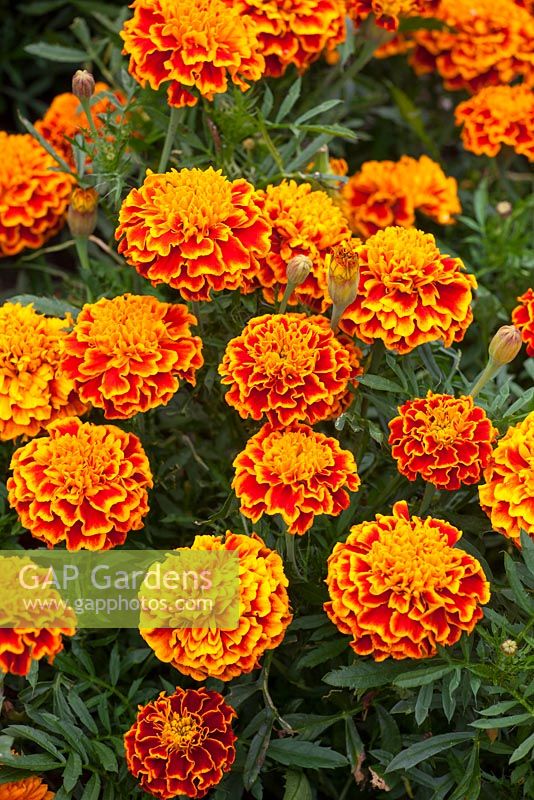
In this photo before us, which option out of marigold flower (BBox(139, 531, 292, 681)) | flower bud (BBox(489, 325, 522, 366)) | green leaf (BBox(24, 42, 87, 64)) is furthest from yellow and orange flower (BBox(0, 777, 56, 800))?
green leaf (BBox(24, 42, 87, 64))

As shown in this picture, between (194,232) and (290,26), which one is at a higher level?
(290,26)

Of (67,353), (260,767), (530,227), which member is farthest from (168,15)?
(530,227)

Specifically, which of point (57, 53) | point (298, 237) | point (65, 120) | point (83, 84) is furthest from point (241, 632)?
point (57, 53)

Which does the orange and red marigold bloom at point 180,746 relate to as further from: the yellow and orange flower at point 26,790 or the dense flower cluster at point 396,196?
the dense flower cluster at point 396,196

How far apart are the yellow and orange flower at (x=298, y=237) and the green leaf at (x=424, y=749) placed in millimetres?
679

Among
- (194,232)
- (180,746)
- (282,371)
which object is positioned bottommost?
(180,746)

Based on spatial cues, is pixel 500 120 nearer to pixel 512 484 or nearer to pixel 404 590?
pixel 512 484

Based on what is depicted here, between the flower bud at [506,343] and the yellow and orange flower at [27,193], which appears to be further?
the yellow and orange flower at [27,193]

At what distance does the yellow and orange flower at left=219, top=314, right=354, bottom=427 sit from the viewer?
142 centimetres

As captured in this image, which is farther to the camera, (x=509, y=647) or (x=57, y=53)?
(x=57, y=53)

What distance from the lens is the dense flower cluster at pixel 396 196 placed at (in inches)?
86.9

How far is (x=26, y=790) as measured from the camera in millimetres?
1471

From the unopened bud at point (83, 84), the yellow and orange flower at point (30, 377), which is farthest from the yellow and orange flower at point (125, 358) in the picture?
the unopened bud at point (83, 84)

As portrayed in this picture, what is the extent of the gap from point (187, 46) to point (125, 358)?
0.51 metres
